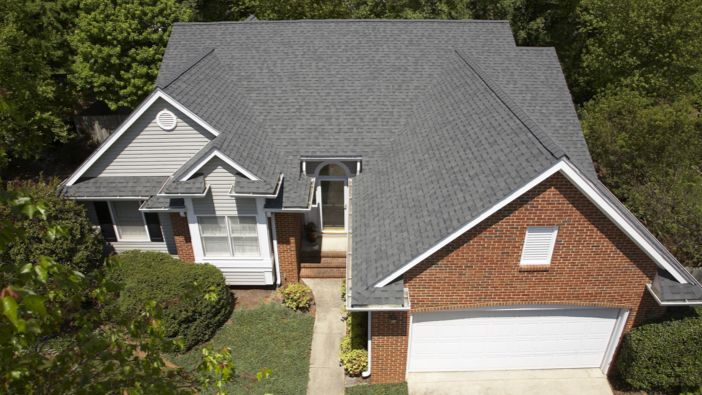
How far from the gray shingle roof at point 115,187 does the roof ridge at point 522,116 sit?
12.5 metres

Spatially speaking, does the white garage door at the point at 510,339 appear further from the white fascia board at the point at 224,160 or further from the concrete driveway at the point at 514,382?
the white fascia board at the point at 224,160

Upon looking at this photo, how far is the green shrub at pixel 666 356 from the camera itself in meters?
12.8

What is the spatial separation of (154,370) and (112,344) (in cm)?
71

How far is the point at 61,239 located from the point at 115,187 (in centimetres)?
255

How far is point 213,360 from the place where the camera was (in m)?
6.23

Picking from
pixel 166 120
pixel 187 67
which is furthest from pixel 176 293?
pixel 187 67

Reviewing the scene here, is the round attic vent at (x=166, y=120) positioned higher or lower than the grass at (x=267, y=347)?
higher

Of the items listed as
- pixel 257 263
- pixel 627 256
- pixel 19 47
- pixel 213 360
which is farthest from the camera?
pixel 19 47

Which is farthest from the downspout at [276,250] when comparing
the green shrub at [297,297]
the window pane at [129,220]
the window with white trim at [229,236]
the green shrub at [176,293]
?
the window pane at [129,220]

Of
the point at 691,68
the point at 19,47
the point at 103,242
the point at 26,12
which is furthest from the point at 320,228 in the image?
the point at 691,68

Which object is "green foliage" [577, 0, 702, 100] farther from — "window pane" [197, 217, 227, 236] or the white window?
"window pane" [197, 217, 227, 236]

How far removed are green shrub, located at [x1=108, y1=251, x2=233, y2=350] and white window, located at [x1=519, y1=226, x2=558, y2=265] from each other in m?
9.23

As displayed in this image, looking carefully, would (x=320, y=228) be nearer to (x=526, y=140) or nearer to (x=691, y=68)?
(x=526, y=140)

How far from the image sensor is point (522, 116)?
14398mm
